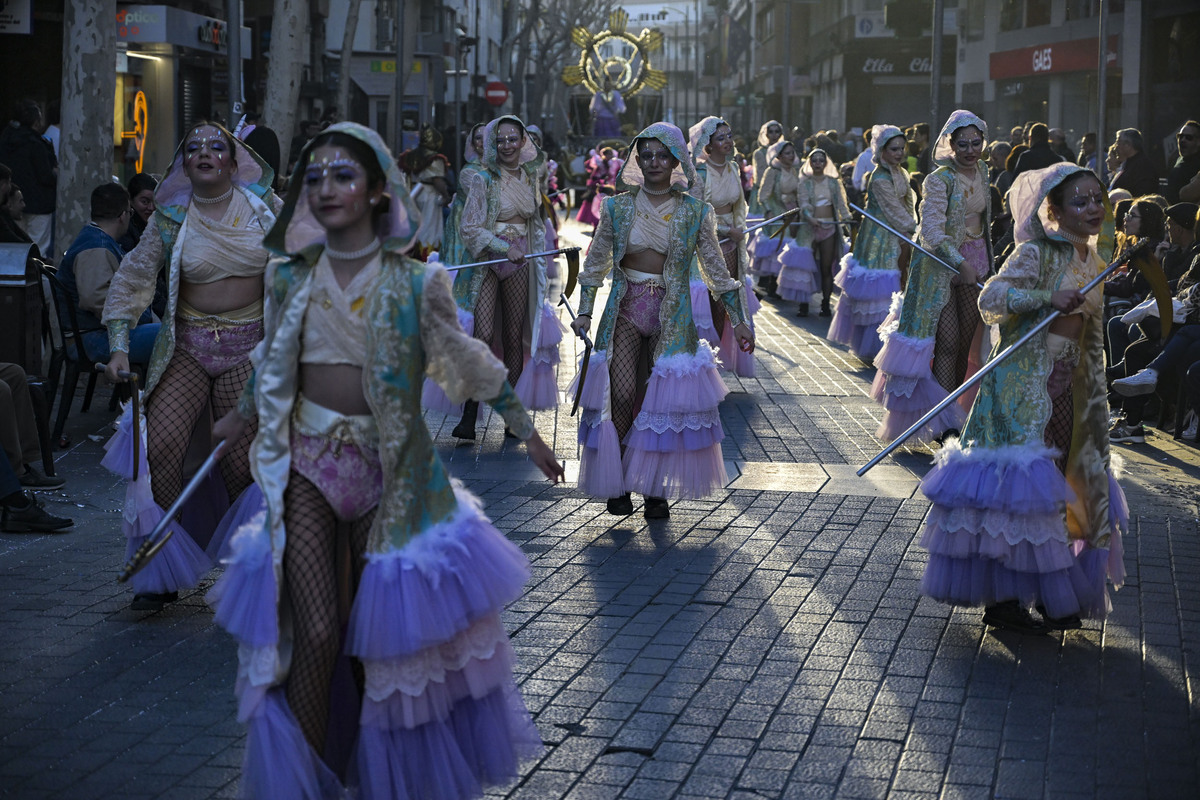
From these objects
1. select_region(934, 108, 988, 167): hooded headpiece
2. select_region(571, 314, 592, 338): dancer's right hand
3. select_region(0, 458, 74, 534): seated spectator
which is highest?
select_region(934, 108, 988, 167): hooded headpiece

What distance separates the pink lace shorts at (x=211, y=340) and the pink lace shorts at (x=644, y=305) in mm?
2497

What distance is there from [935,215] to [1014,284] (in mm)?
4157

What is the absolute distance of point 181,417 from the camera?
21.4 ft

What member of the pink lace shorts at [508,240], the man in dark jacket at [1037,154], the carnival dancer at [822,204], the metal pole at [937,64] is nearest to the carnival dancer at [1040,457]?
the pink lace shorts at [508,240]

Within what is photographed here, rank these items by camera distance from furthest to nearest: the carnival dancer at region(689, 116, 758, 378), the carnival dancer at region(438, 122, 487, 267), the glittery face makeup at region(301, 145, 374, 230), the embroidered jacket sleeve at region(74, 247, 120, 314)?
the carnival dancer at region(689, 116, 758, 378)
the carnival dancer at region(438, 122, 487, 267)
the embroidered jacket sleeve at region(74, 247, 120, 314)
the glittery face makeup at region(301, 145, 374, 230)

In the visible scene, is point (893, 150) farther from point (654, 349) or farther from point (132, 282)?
point (132, 282)

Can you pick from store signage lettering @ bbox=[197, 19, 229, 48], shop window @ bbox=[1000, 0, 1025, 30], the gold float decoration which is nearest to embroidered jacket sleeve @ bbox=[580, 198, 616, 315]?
store signage lettering @ bbox=[197, 19, 229, 48]

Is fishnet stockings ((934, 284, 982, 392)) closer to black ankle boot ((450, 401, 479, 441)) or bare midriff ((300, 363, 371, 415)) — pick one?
black ankle boot ((450, 401, 479, 441))

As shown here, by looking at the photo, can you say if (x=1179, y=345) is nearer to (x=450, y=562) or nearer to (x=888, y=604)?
(x=888, y=604)

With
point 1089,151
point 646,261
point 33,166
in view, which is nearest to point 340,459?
point 646,261

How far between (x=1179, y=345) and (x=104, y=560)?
7.34m

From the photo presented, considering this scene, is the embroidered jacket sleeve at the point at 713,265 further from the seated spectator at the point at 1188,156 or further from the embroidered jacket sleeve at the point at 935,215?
the seated spectator at the point at 1188,156

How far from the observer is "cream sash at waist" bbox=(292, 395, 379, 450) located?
425 cm

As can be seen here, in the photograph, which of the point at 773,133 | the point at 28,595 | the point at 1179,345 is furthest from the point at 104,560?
the point at 773,133
